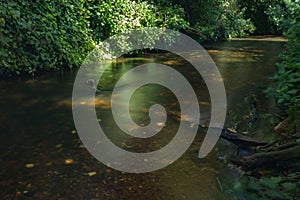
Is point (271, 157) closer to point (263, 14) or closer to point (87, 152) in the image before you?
point (87, 152)

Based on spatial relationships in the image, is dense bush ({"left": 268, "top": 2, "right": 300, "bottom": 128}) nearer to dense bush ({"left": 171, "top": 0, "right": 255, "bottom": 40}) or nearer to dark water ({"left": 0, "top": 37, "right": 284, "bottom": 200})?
dark water ({"left": 0, "top": 37, "right": 284, "bottom": 200})

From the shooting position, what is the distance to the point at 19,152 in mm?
4117

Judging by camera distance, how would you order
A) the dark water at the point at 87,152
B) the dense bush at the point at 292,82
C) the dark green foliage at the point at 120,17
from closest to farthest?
1. the dark water at the point at 87,152
2. the dense bush at the point at 292,82
3. the dark green foliage at the point at 120,17

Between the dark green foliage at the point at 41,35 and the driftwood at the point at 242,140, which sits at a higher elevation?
the dark green foliage at the point at 41,35

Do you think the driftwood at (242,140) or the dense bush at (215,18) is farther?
the dense bush at (215,18)

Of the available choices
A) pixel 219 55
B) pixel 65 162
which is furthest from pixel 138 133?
pixel 219 55

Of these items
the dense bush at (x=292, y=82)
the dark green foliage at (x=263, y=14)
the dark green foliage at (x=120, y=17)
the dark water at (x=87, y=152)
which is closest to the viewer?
the dark water at (x=87, y=152)

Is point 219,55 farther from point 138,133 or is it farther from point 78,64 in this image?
point 138,133

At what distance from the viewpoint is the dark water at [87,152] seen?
10.9 ft

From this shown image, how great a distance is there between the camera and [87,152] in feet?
13.8

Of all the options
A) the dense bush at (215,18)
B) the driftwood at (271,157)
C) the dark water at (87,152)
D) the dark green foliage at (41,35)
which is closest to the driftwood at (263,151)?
the driftwood at (271,157)

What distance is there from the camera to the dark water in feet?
10.9

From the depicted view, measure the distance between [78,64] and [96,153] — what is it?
5892mm

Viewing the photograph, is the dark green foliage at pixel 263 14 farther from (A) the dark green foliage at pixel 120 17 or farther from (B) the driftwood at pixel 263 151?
(B) the driftwood at pixel 263 151
